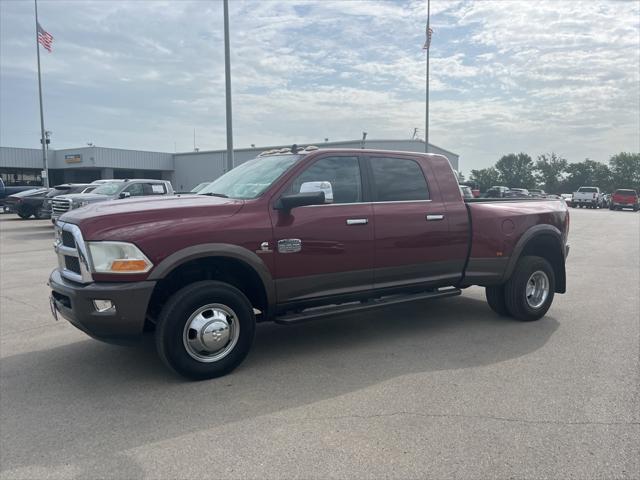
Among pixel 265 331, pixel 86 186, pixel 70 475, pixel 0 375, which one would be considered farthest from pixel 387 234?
pixel 86 186

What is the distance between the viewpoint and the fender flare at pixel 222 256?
405 cm

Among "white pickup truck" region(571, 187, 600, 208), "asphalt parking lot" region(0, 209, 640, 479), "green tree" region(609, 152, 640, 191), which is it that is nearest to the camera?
"asphalt parking lot" region(0, 209, 640, 479)

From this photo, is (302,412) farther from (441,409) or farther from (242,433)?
(441,409)

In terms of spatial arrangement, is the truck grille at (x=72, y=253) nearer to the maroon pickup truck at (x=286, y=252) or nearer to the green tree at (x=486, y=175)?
the maroon pickup truck at (x=286, y=252)

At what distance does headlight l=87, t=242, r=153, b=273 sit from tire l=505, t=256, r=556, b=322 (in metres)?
4.28

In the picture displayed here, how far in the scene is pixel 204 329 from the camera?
422cm

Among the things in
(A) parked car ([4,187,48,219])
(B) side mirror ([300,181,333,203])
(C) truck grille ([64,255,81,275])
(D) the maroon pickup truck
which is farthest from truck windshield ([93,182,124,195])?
(B) side mirror ([300,181,333,203])

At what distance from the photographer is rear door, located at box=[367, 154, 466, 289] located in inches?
205

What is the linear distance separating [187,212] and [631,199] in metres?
49.2

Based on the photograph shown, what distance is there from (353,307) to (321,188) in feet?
3.90

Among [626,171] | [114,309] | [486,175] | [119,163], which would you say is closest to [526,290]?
[114,309]

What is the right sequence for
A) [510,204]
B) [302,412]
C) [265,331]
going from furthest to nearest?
[510,204], [265,331], [302,412]

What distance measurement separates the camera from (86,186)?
19859mm

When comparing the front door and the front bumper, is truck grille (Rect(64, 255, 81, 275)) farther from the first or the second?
the front door
